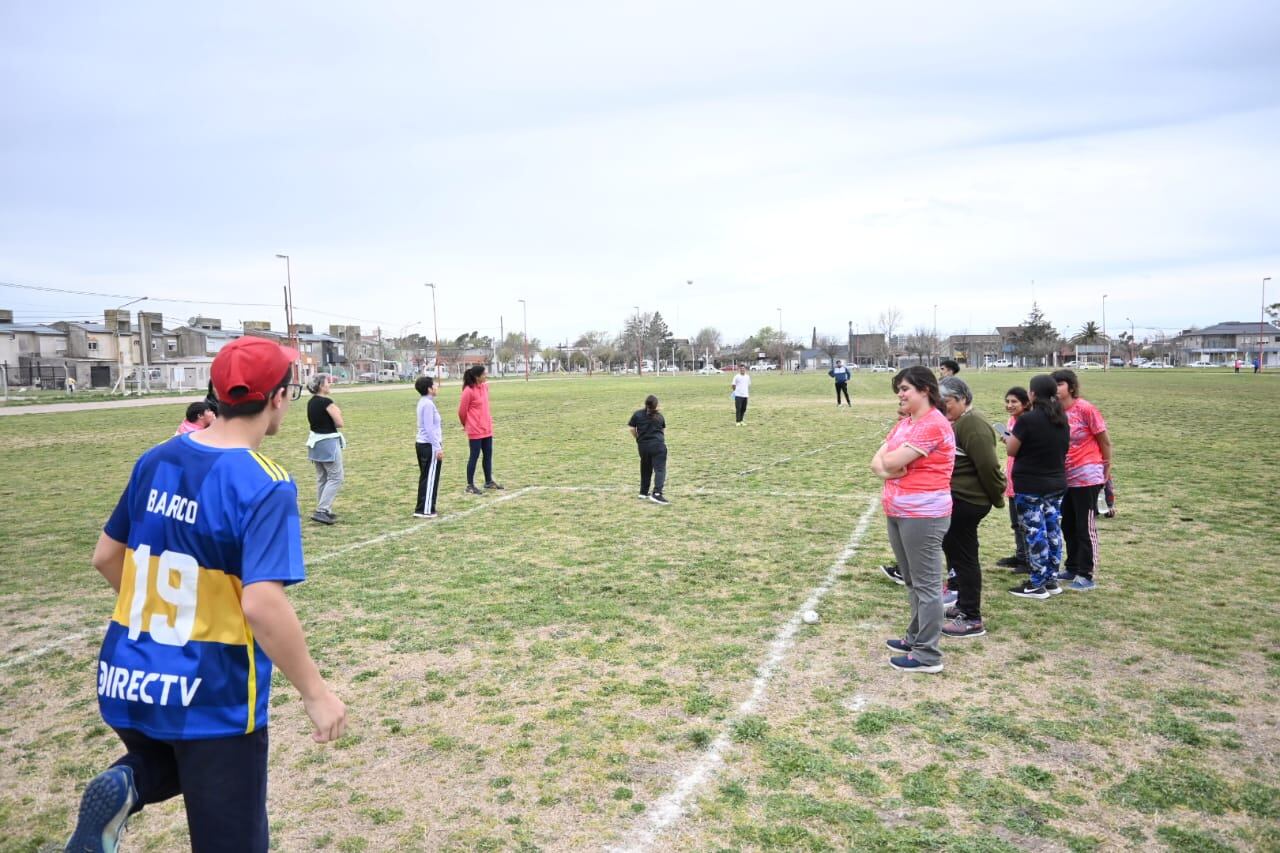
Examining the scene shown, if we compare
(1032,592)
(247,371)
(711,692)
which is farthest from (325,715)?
(1032,592)

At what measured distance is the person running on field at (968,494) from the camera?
6031mm

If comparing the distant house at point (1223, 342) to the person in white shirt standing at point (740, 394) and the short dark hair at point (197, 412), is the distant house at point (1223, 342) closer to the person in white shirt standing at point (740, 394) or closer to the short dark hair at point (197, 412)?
→ the person in white shirt standing at point (740, 394)

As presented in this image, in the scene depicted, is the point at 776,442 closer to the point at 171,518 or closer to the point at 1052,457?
the point at 1052,457

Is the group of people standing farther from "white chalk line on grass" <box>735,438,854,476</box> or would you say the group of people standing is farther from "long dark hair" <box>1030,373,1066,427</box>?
"white chalk line on grass" <box>735,438,854,476</box>

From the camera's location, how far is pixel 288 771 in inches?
168

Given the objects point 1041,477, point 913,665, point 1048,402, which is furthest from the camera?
point 1041,477

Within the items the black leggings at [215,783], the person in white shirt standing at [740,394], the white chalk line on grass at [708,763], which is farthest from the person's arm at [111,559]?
the person in white shirt standing at [740,394]

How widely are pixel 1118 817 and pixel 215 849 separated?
3786 mm

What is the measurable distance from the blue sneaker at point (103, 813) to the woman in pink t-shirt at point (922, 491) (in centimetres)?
426

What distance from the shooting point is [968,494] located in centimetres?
606

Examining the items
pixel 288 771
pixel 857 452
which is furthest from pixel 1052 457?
pixel 857 452

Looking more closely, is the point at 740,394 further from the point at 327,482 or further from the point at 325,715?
the point at 325,715

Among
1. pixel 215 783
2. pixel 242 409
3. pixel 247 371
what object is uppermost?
pixel 247 371

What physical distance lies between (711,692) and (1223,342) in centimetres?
16810
